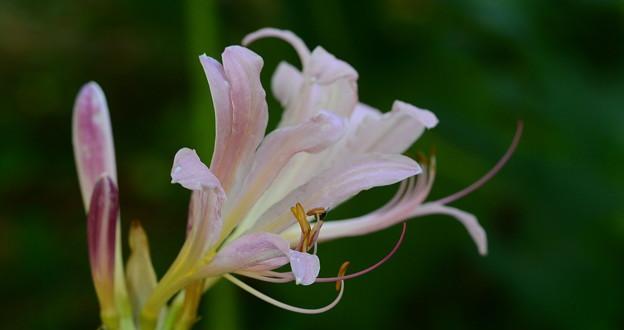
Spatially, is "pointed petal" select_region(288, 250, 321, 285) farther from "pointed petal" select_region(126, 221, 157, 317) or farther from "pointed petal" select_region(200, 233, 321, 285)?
"pointed petal" select_region(126, 221, 157, 317)

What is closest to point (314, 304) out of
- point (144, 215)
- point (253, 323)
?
point (253, 323)

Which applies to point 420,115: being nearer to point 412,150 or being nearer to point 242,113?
point 242,113

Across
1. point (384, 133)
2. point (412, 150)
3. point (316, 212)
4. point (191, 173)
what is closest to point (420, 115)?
point (384, 133)

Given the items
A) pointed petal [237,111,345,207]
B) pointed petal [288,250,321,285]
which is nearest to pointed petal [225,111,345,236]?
pointed petal [237,111,345,207]

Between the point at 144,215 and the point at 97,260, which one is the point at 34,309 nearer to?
the point at 144,215

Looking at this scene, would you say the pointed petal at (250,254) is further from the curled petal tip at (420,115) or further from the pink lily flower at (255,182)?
the curled petal tip at (420,115)

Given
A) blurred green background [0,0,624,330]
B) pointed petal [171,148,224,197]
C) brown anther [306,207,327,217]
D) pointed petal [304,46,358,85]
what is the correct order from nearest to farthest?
pointed petal [171,148,224,197] → brown anther [306,207,327,217] → pointed petal [304,46,358,85] → blurred green background [0,0,624,330]

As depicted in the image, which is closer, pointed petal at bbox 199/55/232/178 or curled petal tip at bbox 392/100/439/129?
pointed petal at bbox 199/55/232/178

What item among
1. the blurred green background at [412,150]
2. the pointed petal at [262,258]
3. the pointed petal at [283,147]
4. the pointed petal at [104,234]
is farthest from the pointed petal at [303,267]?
the blurred green background at [412,150]
